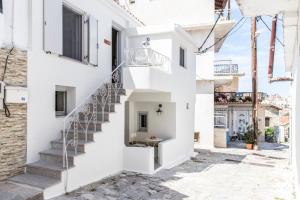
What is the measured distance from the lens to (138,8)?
69.3ft

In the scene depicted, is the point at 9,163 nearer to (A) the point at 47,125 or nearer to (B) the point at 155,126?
(A) the point at 47,125

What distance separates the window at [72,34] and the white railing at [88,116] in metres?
1.52

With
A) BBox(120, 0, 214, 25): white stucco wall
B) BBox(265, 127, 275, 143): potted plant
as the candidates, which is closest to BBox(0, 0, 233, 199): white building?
Answer: BBox(120, 0, 214, 25): white stucco wall

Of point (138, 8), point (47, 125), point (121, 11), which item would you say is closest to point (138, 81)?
point (47, 125)

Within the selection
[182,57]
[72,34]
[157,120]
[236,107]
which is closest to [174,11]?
[182,57]

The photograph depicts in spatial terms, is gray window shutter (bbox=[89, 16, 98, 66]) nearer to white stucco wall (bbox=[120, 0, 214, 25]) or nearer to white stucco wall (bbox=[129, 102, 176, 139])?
white stucco wall (bbox=[129, 102, 176, 139])

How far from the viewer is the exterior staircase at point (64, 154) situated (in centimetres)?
689

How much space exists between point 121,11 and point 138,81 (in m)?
4.35

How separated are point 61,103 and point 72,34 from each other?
253 centimetres

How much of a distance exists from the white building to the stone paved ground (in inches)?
22.1

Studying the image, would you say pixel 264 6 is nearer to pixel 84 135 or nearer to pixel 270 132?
pixel 84 135

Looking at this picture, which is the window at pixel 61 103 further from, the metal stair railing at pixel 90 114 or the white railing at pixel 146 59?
the white railing at pixel 146 59

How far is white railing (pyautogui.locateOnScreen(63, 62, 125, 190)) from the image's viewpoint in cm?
831

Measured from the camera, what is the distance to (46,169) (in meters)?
7.21
